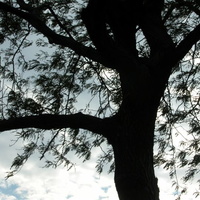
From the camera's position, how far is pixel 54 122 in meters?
2.22

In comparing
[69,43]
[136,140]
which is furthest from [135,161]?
[69,43]

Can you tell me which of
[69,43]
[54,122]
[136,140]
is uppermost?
[69,43]

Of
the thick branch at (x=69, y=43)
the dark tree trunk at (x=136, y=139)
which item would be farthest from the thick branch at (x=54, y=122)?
the thick branch at (x=69, y=43)

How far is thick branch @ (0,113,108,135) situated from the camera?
7.13 feet

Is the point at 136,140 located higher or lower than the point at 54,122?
lower

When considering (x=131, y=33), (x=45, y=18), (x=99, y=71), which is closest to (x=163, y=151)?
(x=99, y=71)

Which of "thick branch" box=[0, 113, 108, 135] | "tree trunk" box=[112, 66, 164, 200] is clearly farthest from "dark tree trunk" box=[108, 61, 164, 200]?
"thick branch" box=[0, 113, 108, 135]

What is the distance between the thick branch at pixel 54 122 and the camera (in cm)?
217

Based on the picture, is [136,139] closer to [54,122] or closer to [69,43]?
[54,122]

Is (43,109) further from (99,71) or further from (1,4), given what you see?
(99,71)

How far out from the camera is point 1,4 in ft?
7.93

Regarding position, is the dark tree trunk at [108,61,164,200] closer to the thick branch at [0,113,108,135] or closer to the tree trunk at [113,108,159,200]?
the tree trunk at [113,108,159,200]

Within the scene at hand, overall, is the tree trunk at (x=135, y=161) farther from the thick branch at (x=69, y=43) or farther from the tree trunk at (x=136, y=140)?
the thick branch at (x=69, y=43)

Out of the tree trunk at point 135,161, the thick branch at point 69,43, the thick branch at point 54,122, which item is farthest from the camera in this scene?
the thick branch at point 69,43
